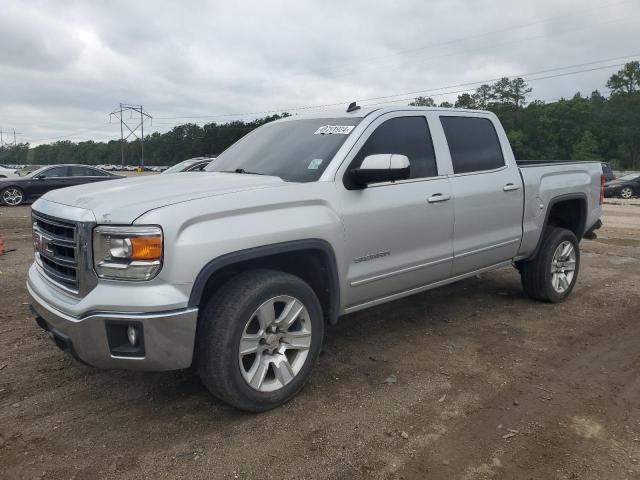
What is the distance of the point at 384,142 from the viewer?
402cm

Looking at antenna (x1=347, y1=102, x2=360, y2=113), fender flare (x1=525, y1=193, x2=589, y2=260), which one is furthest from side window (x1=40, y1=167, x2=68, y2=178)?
fender flare (x1=525, y1=193, x2=589, y2=260)

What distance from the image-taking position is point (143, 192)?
3137 millimetres

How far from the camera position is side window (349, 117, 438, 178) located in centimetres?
397

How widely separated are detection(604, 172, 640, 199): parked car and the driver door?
23.5 m

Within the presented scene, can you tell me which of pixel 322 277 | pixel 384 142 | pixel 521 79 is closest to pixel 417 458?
pixel 322 277

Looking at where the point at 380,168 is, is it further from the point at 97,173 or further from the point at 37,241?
the point at 97,173

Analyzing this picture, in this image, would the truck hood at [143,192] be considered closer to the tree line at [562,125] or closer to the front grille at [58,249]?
the front grille at [58,249]

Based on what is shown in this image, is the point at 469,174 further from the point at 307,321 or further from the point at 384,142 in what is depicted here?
the point at 307,321

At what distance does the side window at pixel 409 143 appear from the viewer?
13.0 ft

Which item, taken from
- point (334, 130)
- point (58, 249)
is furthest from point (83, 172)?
point (58, 249)

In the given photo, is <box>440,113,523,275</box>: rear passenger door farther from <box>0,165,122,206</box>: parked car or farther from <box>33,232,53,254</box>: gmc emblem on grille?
<box>0,165,122,206</box>: parked car

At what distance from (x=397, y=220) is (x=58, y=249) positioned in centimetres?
224

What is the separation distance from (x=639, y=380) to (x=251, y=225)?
2951 millimetres

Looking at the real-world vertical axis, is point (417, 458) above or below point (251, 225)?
below
